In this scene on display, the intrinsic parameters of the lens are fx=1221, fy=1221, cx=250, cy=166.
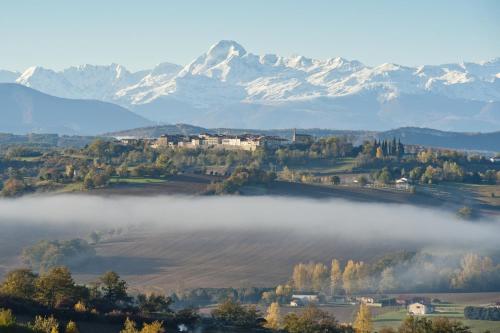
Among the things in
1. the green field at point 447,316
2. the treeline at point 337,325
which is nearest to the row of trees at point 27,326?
the treeline at point 337,325

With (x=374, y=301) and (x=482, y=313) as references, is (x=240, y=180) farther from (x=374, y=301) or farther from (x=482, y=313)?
(x=482, y=313)

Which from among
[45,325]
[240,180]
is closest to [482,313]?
[45,325]

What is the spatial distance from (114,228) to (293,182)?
38.4 metres

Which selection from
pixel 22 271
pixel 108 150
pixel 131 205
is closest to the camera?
pixel 22 271

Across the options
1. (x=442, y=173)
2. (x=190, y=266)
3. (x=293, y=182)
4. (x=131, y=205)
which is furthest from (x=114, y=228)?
(x=442, y=173)

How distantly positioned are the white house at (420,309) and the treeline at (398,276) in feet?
39.9

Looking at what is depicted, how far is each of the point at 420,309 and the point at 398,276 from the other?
59.1ft

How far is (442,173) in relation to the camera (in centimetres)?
17788

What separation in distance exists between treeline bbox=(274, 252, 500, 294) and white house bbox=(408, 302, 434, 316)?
39.9 ft

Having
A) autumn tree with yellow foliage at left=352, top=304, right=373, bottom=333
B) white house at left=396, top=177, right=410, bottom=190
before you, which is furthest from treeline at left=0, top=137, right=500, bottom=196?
autumn tree with yellow foliage at left=352, top=304, right=373, bottom=333

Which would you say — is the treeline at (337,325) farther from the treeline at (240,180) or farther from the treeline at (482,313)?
the treeline at (240,180)

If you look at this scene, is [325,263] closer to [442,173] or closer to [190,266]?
[190,266]

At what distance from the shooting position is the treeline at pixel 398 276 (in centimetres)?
10638

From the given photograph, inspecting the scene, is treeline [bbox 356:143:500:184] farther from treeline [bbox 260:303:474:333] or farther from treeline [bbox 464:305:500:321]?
treeline [bbox 260:303:474:333]
